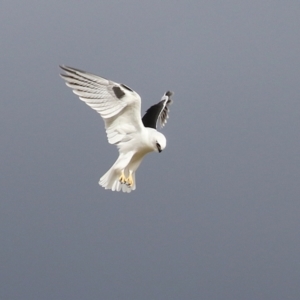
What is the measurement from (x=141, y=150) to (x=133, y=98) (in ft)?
2.47

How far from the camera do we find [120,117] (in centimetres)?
1569

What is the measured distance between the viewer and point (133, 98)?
15406 millimetres

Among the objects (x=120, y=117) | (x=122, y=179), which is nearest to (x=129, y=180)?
(x=122, y=179)

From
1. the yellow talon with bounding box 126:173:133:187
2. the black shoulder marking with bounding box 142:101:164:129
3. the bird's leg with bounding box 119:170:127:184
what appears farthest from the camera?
the black shoulder marking with bounding box 142:101:164:129

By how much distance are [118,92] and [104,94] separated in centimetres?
21

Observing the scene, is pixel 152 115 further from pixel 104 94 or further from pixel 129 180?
pixel 104 94

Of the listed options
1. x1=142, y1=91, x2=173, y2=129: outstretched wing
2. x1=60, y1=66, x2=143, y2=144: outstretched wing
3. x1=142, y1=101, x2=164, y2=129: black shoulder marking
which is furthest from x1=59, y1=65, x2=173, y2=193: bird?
x1=142, y1=91, x2=173, y2=129: outstretched wing

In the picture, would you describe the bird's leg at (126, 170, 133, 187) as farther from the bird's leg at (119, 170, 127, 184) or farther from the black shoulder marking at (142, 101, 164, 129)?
the black shoulder marking at (142, 101, 164, 129)

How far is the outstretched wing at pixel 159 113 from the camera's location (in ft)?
55.0

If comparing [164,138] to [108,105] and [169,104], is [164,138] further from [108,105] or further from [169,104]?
[169,104]

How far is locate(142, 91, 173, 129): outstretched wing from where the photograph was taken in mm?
16761

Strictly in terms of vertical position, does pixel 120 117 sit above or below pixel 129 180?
above

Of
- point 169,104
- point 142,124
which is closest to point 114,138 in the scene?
point 142,124

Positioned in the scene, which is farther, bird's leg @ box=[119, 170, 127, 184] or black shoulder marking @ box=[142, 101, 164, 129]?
black shoulder marking @ box=[142, 101, 164, 129]
